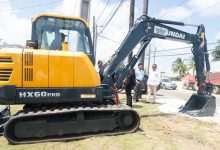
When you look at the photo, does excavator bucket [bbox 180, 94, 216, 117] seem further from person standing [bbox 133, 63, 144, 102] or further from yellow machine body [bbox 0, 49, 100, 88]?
yellow machine body [bbox 0, 49, 100, 88]

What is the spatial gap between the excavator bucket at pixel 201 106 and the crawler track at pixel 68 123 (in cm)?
369

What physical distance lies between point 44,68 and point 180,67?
242 feet

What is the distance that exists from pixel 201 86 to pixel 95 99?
4.92m

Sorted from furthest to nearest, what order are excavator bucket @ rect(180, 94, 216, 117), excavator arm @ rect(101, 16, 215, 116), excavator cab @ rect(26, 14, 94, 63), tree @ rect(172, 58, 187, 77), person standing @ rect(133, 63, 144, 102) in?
tree @ rect(172, 58, 187, 77) < person standing @ rect(133, 63, 144, 102) < excavator bucket @ rect(180, 94, 216, 117) < excavator arm @ rect(101, 16, 215, 116) < excavator cab @ rect(26, 14, 94, 63)

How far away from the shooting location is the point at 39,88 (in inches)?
269

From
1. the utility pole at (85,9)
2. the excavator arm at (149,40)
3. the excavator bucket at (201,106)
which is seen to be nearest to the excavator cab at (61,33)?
the excavator arm at (149,40)

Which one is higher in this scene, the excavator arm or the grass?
the excavator arm

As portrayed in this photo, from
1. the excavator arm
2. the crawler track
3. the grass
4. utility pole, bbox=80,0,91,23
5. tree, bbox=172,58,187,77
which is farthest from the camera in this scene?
tree, bbox=172,58,187,77

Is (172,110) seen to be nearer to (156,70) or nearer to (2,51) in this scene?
(156,70)

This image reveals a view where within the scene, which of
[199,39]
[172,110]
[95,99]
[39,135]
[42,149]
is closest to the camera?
[42,149]

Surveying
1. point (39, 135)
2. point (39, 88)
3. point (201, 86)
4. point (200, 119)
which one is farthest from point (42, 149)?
point (201, 86)

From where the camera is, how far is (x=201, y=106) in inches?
424

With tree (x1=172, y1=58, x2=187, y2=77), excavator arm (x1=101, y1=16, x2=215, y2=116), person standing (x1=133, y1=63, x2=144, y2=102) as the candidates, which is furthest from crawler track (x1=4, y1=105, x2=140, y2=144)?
tree (x1=172, y1=58, x2=187, y2=77)

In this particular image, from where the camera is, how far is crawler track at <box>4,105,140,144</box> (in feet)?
21.8
